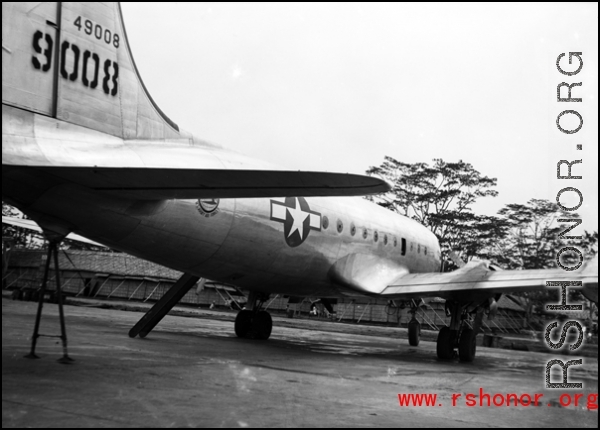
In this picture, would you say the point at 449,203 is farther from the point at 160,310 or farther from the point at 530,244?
the point at 160,310

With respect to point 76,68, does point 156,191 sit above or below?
below

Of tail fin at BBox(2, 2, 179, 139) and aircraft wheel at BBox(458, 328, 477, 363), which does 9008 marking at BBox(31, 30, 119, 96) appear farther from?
aircraft wheel at BBox(458, 328, 477, 363)

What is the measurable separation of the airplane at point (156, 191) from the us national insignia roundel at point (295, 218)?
0.11 feet

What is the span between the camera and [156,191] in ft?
23.6

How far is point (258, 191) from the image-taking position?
21.5ft

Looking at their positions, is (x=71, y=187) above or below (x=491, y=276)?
above

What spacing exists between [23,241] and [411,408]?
2151 inches

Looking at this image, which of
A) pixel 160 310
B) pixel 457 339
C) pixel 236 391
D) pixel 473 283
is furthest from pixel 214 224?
pixel 457 339

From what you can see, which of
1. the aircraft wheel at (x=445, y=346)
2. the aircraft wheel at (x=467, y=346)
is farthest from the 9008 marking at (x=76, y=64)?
the aircraft wheel at (x=467, y=346)

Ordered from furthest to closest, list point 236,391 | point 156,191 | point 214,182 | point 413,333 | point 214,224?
point 413,333
point 214,224
point 156,191
point 236,391
point 214,182

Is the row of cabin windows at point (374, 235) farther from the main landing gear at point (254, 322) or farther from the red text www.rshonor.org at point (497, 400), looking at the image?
the red text www.rshonor.org at point (497, 400)

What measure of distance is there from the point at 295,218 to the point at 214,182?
258 inches

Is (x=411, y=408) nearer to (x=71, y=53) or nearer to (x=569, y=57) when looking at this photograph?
(x=569, y=57)

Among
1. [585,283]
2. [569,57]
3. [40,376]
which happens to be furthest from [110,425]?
[585,283]
